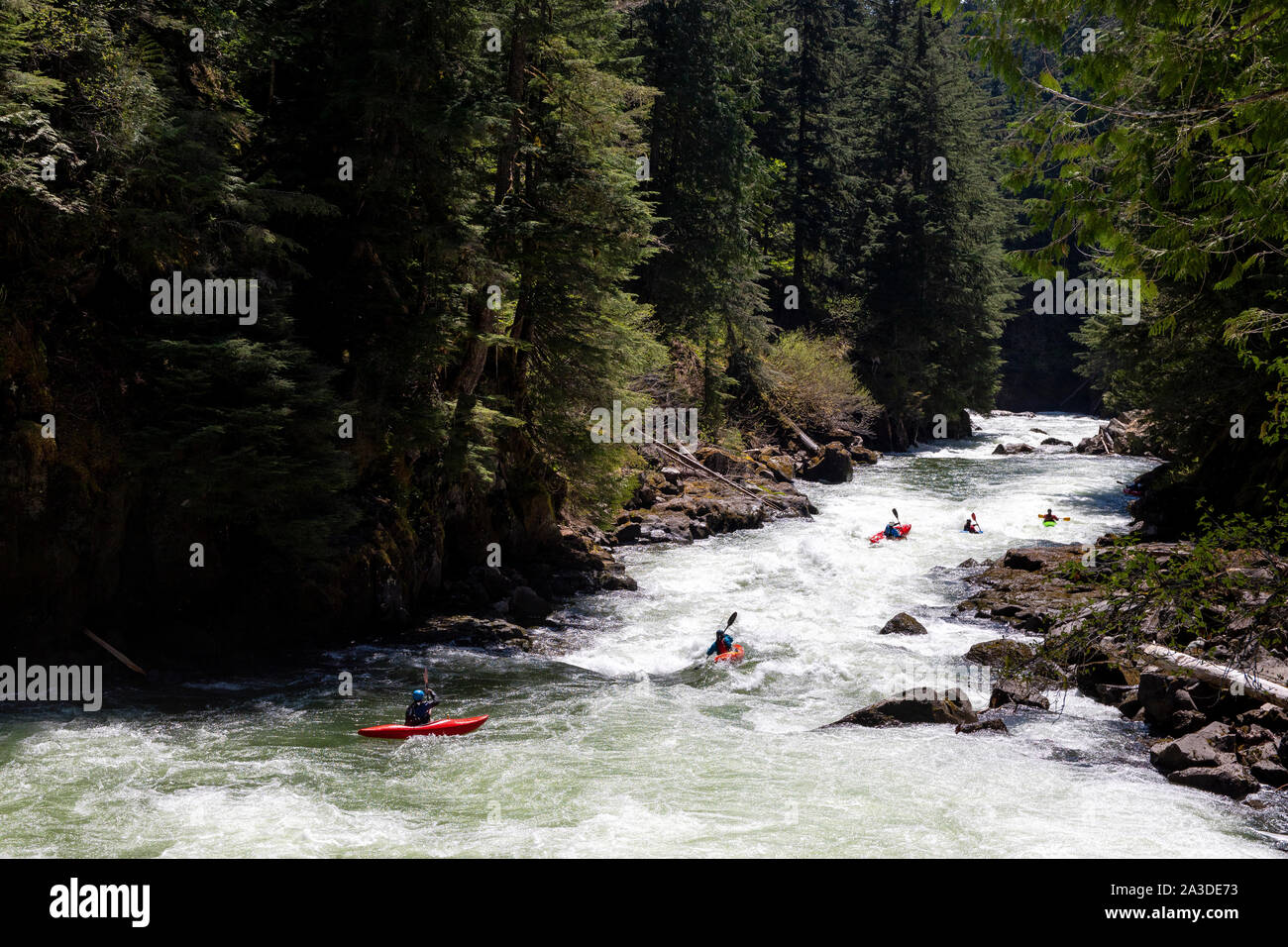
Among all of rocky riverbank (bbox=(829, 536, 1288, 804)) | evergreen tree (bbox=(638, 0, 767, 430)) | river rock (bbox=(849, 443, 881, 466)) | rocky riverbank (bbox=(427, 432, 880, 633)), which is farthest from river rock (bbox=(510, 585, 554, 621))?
river rock (bbox=(849, 443, 881, 466))

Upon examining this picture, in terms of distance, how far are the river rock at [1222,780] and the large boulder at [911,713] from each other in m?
2.71

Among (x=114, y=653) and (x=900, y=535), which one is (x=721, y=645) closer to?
(x=114, y=653)

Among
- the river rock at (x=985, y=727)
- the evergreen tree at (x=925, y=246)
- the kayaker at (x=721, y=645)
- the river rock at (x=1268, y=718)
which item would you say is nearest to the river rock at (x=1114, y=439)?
the evergreen tree at (x=925, y=246)

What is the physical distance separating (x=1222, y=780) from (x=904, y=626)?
23.3 feet

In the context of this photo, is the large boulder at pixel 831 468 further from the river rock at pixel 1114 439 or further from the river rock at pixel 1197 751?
the river rock at pixel 1197 751

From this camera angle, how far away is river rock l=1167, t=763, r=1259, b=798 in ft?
33.3

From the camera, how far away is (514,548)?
20812 mm

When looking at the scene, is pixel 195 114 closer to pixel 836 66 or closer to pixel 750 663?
pixel 750 663

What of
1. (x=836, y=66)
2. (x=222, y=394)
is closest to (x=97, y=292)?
(x=222, y=394)

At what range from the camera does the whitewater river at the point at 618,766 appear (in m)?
9.17

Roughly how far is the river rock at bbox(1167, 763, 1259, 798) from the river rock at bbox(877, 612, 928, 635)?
651 centimetres

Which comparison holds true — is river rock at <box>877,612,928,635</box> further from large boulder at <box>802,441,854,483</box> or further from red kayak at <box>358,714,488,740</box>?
large boulder at <box>802,441,854,483</box>
